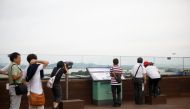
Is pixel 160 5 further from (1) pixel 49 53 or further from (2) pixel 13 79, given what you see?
(2) pixel 13 79

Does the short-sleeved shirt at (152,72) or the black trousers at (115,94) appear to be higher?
the short-sleeved shirt at (152,72)

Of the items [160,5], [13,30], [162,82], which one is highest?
[160,5]

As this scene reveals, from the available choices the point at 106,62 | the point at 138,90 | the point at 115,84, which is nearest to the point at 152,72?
the point at 138,90

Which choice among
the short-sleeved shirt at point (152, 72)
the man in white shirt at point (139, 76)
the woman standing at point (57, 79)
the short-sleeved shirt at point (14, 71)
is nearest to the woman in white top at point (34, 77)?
the short-sleeved shirt at point (14, 71)

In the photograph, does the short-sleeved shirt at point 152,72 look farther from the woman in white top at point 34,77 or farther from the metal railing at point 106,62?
the woman in white top at point 34,77

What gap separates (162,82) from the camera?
1295cm

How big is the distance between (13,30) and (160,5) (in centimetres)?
590

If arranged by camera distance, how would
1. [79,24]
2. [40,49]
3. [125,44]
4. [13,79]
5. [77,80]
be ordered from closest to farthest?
[13,79] < [77,80] < [40,49] < [79,24] < [125,44]

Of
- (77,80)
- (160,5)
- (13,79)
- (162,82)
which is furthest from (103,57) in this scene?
(13,79)

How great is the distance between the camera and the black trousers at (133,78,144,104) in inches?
437

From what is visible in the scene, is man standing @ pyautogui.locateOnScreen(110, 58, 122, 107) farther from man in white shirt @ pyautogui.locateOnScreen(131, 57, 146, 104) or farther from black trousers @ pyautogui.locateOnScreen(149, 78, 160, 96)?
black trousers @ pyautogui.locateOnScreen(149, 78, 160, 96)

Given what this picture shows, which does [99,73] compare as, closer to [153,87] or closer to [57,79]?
[153,87]

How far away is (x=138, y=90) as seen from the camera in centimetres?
1120

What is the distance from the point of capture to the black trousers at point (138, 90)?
11109 millimetres
